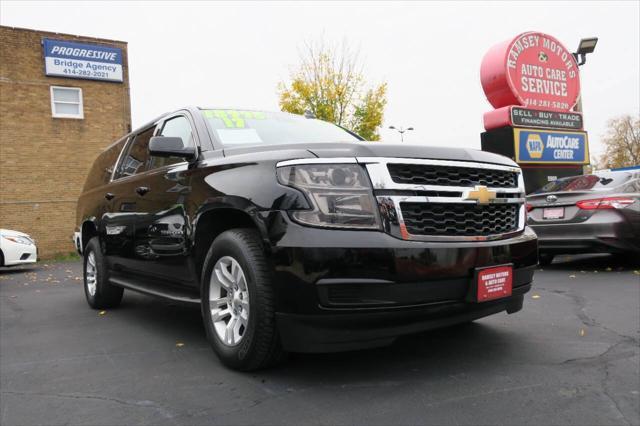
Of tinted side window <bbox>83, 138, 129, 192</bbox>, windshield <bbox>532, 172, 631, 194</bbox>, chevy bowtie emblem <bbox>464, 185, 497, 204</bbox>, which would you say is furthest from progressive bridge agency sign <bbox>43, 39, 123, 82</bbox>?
chevy bowtie emblem <bbox>464, 185, 497, 204</bbox>

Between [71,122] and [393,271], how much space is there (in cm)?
1724

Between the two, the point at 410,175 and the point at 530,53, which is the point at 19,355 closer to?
the point at 410,175

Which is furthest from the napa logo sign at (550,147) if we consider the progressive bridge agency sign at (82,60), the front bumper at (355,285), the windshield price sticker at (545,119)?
the progressive bridge agency sign at (82,60)

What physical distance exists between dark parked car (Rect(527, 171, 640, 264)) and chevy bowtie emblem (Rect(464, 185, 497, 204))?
4.44m

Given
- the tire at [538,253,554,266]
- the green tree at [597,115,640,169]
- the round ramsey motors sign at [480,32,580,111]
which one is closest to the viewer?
the tire at [538,253,554,266]

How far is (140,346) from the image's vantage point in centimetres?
391

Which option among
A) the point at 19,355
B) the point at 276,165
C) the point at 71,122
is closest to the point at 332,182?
the point at 276,165

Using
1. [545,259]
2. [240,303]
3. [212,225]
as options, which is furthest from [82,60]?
[240,303]

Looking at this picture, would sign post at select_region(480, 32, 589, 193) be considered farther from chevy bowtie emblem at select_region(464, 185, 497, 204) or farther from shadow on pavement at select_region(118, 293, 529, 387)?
chevy bowtie emblem at select_region(464, 185, 497, 204)

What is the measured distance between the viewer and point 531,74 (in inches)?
500

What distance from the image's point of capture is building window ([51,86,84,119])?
17.1 m

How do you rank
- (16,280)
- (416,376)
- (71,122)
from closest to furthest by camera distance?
1. (416,376)
2. (16,280)
3. (71,122)

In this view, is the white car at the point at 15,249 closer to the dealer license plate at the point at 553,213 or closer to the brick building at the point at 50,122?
the brick building at the point at 50,122

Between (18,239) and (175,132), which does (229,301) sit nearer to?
(175,132)
